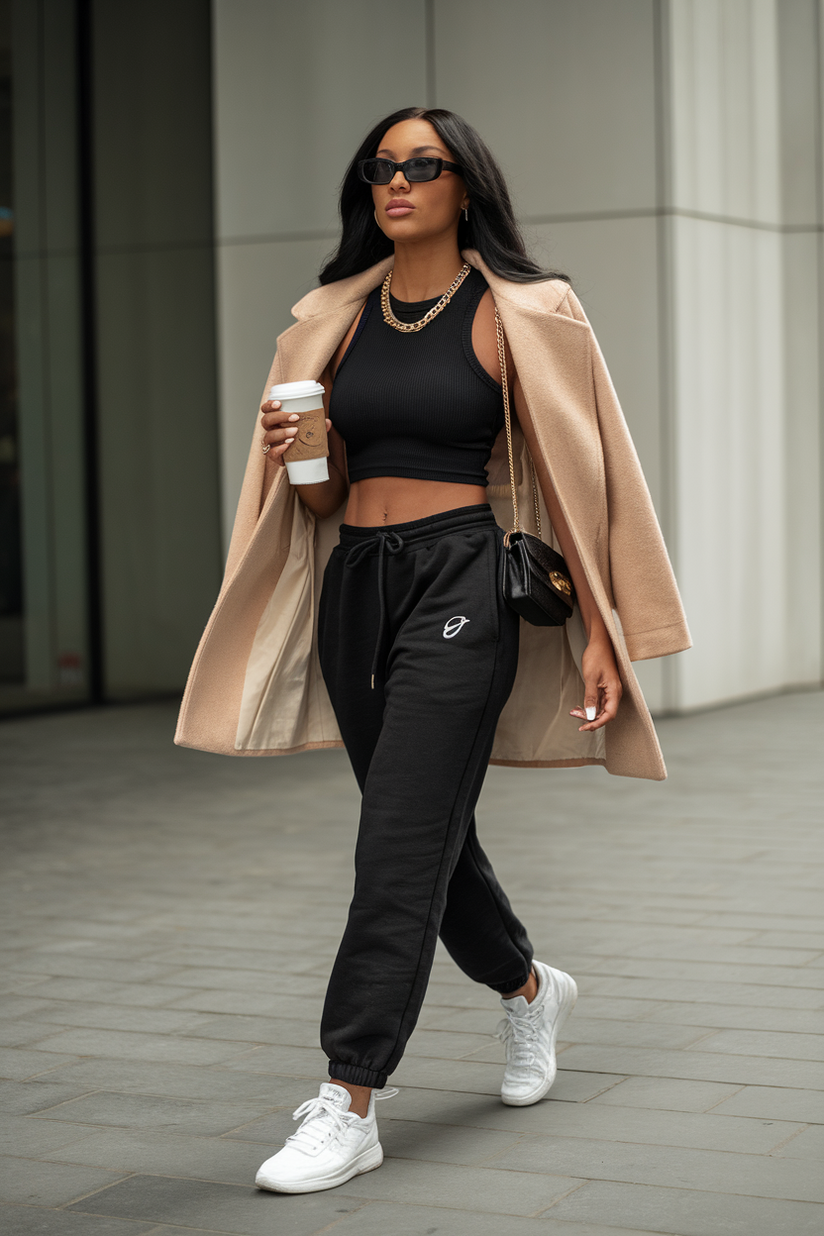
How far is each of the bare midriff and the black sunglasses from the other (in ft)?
1.94

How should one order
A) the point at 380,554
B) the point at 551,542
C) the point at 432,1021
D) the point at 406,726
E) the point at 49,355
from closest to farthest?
the point at 406,726
the point at 380,554
the point at 551,542
the point at 432,1021
the point at 49,355

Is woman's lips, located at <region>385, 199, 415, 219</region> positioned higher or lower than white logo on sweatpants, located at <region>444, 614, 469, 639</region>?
higher

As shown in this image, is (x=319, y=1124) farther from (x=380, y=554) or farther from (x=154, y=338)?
(x=154, y=338)

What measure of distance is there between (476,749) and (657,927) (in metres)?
2.03

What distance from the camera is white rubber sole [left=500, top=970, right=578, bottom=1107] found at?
3.52m

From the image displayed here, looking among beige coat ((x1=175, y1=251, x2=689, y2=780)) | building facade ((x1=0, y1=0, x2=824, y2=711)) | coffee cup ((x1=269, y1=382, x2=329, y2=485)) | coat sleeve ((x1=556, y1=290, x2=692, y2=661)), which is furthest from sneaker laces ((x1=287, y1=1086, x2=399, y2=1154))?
building facade ((x1=0, y1=0, x2=824, y2=711))

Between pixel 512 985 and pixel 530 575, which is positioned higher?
pixel 530 575

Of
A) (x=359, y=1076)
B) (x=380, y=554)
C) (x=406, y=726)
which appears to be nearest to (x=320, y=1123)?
(x=359, y=1076)

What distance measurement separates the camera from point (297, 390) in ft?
10.6

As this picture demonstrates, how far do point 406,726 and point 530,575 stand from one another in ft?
1.22

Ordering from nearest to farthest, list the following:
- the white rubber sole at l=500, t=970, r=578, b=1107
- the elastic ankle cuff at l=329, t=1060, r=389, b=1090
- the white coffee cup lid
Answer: the elastic ankle cuff at l=329, t=1060, r=389, b=1090 → the white coffee cup lid → the white rubber sole at l=500, t=970, r=578, b=1107

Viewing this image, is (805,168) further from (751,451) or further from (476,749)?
(476,749)

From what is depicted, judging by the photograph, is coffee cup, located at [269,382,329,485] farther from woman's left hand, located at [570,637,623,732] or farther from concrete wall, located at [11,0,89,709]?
concrete wall, located at [11,0,89,709]

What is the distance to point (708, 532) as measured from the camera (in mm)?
10172
